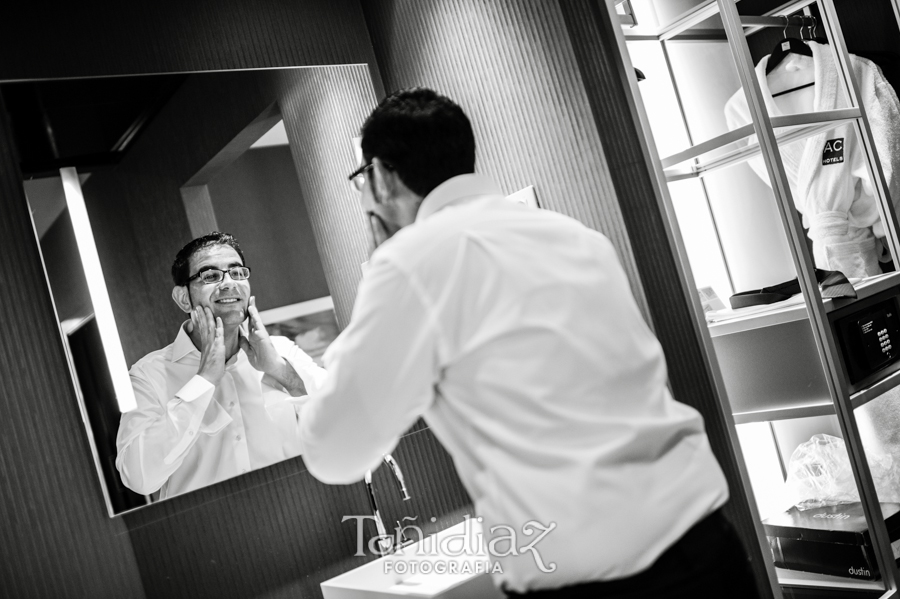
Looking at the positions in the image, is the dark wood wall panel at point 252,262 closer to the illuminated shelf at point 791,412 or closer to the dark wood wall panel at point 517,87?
the dark wood wall panel at point 517,87

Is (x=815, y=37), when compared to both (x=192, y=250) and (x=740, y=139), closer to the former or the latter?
(x=740, y=139)

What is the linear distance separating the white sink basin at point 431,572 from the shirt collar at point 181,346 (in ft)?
2.26

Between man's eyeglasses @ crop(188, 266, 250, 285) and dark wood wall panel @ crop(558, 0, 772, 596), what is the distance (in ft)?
3.39

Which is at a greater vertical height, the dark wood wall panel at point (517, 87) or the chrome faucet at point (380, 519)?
the dark wood wall panel at point (517, 87)

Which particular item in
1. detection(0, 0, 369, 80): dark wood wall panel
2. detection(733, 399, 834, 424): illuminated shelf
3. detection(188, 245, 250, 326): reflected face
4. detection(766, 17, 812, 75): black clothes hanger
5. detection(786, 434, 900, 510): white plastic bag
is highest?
detection(0, 0, 369, 80): dark wood wall panel

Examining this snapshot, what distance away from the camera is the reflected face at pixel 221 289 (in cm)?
211

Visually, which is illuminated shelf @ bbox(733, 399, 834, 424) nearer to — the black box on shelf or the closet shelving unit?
the closet shelving unit

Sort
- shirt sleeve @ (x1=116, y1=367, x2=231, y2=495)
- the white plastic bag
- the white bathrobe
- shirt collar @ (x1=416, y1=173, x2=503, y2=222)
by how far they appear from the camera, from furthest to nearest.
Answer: the white bathrobe → the white plastic bag → shirt sleeve @ (x1=116, y1=367, x2=231, y2=495) → shirt collar @ (x1=416, y1=173, x2=503, y2=222)

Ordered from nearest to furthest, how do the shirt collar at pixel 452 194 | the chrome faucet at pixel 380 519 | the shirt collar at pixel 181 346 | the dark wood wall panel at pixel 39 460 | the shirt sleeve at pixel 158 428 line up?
the shirt collar at pixel 452 194
the dark wood wall panel at pixel 39 460
the shirt sleeve at pixel 158 428
the shirt collar at pixel 181 346
the chrome faucet at pixel 380 519

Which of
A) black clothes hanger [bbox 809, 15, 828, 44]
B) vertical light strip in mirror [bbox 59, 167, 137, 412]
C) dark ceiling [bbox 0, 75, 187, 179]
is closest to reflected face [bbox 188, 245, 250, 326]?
vertical light strip in mirror [bbox 59, 167, 137, 412]

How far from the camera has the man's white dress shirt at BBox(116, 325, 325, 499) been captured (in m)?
1.94

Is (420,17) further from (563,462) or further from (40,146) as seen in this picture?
(563,462)

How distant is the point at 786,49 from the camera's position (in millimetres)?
2572

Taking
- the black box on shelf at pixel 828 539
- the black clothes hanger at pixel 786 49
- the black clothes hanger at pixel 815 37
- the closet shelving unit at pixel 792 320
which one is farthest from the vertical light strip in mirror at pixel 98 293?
the black clothes hanger at pixel 815 37
